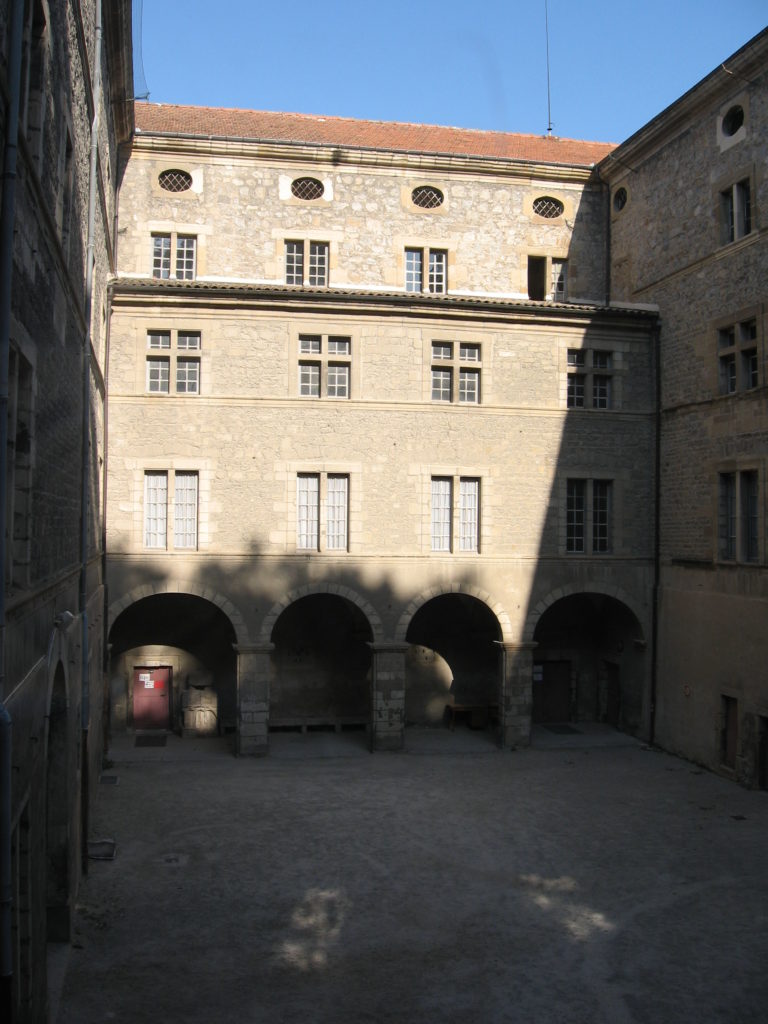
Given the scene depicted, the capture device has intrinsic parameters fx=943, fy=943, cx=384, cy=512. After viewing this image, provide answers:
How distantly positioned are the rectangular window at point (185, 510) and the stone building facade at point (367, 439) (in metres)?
0.05

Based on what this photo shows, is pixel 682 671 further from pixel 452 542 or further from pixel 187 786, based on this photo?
pixel 187 786

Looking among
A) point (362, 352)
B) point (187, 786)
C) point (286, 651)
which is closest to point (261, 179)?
point (362, 352)

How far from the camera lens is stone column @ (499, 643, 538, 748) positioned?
21062 mm

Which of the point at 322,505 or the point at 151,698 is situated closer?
the point at 322,505

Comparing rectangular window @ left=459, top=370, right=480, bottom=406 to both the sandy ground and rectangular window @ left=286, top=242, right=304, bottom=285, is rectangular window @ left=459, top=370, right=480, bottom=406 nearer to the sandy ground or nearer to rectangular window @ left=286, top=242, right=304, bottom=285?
rectangular window @ left=286, top=242, right=304, bottom=285

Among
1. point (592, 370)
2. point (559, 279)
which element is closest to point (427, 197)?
point (559, 279)

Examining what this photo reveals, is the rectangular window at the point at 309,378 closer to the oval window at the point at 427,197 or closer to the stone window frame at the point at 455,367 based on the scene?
the stone window frame at the point at 455,367

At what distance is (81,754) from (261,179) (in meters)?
14.4

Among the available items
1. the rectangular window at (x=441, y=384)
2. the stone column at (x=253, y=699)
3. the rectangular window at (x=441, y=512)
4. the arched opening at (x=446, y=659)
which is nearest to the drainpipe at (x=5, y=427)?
the stone column at (x=253, y=699)

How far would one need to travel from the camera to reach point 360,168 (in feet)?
73.4

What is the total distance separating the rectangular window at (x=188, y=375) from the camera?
20.5m

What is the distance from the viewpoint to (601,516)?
21969 millimetres

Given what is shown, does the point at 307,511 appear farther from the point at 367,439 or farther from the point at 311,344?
the point at 311,344

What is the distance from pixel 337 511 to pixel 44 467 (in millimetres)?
11912
